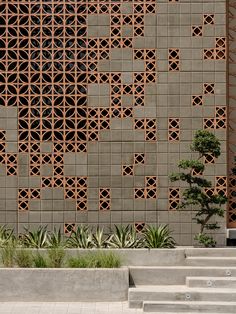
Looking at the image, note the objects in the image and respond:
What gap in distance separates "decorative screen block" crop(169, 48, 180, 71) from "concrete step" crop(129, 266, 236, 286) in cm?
475

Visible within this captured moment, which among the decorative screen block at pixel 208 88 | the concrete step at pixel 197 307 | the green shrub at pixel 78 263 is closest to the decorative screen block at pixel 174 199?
the decorative screen block at pixel 208 88

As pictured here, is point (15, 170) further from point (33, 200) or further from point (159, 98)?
point (159, 98)

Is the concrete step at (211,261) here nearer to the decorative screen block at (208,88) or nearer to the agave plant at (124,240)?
the agave plant at (124,240)

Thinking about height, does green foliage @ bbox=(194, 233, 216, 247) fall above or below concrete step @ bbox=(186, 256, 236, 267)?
above

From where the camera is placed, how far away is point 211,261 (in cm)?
1386

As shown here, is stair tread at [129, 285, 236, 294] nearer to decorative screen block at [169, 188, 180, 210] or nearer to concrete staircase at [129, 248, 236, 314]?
concrete staircase at [129, 248, 236, 314]

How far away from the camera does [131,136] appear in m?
15.8

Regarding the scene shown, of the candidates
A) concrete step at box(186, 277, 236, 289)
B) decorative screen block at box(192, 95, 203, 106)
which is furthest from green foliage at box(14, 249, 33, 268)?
decorative screen block at box(192, 95, 203, 106)

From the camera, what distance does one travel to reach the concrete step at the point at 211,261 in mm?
13797

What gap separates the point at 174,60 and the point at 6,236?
5.38 m

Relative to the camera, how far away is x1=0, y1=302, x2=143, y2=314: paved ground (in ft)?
39.7

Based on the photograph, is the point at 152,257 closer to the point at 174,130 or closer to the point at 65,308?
the point at 65,308

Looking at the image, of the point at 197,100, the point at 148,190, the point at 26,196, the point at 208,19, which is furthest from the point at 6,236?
the point at 208,19

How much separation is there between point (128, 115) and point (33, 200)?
9.41 ft
